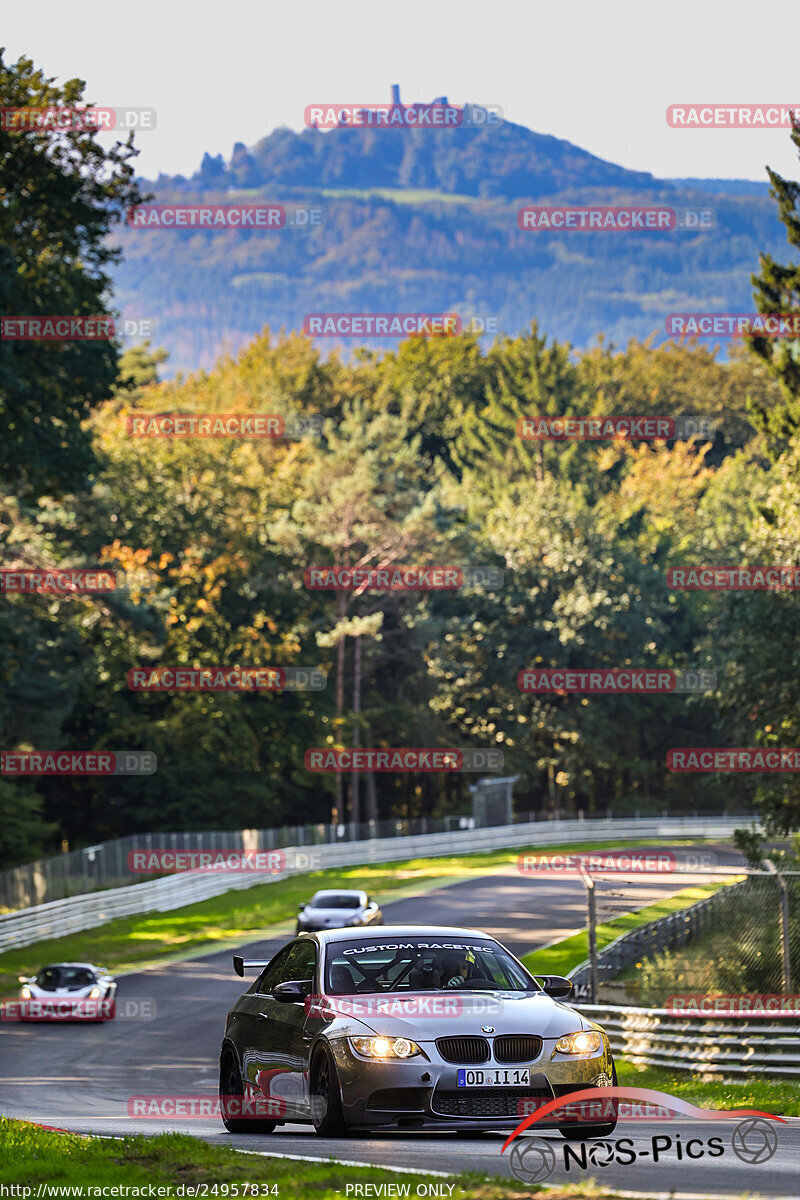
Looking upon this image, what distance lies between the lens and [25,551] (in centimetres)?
4900

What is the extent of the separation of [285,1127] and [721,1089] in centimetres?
626

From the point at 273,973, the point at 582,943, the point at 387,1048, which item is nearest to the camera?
the point at 387,1048

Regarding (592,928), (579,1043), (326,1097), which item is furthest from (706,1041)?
(326,1097)

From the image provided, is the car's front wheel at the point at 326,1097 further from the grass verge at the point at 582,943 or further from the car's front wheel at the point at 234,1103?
the grass verge at the point at 582,943

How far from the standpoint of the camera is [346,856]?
5766cm

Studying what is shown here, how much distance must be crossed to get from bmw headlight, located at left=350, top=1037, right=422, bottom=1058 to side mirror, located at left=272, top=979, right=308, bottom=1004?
1.09 meters

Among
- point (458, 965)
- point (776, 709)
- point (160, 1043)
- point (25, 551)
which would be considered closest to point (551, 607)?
point (25, 551)

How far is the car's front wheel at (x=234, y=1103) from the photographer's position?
10961 millimetres

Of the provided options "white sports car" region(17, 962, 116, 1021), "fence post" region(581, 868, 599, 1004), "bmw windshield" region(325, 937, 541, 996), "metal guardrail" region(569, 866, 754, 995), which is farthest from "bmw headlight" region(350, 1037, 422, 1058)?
"white sports car" region(17, 962, 116, 1021)

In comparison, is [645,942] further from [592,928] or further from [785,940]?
[785,940]

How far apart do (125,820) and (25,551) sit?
62.4 feet

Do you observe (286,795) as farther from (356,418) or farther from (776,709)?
(776,709)

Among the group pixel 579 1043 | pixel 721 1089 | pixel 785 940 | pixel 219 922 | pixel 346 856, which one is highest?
pixel 579 1043

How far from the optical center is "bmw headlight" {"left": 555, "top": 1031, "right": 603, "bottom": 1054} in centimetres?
923
